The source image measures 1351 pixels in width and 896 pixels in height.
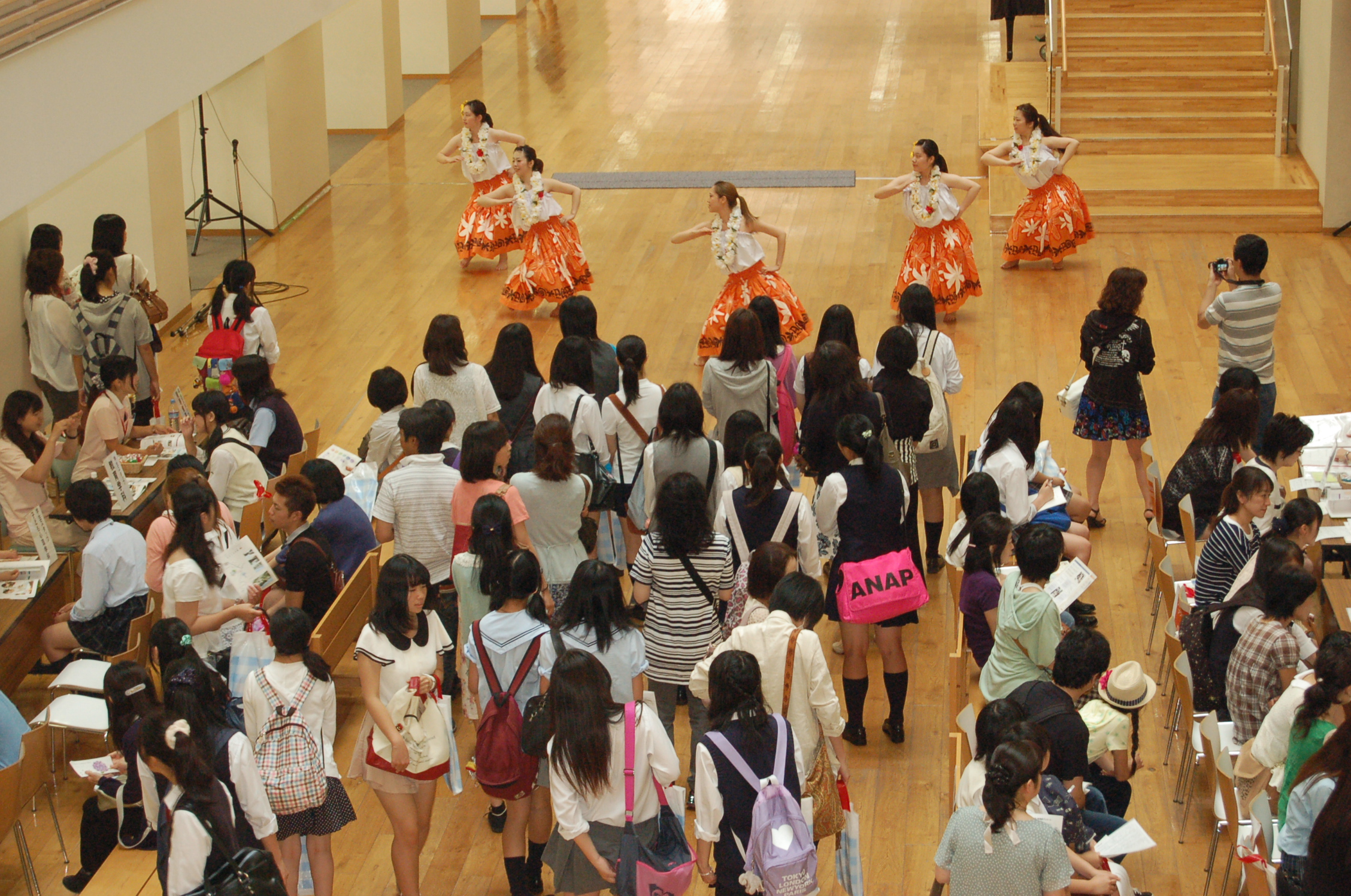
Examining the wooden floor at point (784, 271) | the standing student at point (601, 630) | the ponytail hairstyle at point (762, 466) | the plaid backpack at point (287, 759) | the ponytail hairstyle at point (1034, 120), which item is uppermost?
the ponytail hairstyle at point (1034, 120)

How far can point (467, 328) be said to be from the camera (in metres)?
10.3

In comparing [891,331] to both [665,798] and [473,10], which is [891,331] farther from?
[473,10]

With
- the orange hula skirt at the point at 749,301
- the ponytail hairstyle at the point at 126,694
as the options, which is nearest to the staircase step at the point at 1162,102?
the orange hula skirt at the point at 749,301

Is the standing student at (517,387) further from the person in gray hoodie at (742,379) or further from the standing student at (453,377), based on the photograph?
the person in gray hoodie at (742,379)

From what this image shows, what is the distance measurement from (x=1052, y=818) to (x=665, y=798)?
109 centimetres

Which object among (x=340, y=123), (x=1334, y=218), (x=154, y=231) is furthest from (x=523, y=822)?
(x=340, y=123)

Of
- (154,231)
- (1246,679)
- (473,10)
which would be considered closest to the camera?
(1246,679)

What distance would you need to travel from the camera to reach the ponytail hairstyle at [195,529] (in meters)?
5.27

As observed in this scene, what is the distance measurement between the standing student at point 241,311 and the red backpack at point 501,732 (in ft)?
12.6

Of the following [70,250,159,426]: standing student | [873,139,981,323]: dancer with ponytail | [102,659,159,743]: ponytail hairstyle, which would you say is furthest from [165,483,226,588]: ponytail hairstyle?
[873,139,981,323]: dancer with ponytail

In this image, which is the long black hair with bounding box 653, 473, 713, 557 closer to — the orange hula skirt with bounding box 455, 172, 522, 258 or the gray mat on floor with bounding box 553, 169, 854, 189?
the orange hula skirt with bounding box 455, 172, 522, 258

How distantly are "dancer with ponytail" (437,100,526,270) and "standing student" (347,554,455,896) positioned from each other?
7.05 meters

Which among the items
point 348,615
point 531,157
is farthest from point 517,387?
point 531,157

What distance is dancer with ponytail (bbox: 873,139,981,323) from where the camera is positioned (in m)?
9.70
